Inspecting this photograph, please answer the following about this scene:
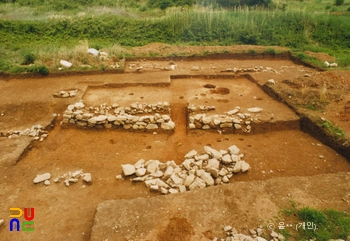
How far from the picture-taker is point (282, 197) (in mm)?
4129

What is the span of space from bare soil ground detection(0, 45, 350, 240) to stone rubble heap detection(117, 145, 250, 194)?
0.21 m

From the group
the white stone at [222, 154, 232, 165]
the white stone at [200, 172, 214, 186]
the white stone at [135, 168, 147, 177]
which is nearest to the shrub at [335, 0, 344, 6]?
the white stone at [222, 154, 232, 165]

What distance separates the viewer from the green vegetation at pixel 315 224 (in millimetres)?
3529

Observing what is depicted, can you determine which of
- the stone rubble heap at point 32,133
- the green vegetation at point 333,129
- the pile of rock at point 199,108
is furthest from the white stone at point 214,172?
the stone rubble heap at point 32,133

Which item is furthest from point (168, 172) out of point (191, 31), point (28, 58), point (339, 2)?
point (339, 2)

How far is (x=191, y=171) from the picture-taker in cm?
507

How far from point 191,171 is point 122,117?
2.82 metres

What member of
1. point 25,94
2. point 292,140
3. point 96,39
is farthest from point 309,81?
point 96,39

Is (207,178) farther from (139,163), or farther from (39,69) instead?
(39,69)

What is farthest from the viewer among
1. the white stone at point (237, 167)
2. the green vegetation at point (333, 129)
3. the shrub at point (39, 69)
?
the shrub at point (39, 69)

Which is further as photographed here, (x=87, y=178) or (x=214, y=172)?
(x=87, y=178)

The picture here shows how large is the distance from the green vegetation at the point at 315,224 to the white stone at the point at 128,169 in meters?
2.89

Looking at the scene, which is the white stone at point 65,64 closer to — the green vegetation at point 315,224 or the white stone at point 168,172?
the white stone at point 168,172

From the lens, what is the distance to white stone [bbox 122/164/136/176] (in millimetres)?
5273
